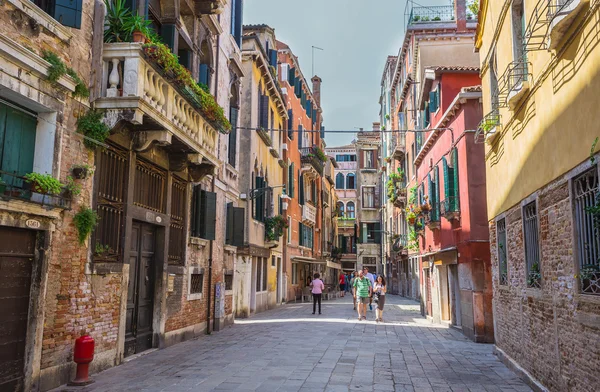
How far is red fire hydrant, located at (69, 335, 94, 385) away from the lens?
24.6 feet

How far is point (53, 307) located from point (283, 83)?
23428 millimetres

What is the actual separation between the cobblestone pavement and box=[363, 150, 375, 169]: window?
36.3 metres

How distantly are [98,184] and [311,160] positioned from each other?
25.4 meters

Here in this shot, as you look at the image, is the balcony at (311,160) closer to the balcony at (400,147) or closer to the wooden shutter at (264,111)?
the balcony at (400,147)

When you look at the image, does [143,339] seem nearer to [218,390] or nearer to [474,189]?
[218,390]

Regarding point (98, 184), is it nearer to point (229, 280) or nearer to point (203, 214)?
point (203, 214)

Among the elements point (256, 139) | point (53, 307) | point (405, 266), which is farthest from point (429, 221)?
A: point (405, 266)

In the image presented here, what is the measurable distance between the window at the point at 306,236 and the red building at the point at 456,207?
13335mm

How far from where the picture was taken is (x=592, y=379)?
560 centimetres

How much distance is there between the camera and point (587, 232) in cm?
588

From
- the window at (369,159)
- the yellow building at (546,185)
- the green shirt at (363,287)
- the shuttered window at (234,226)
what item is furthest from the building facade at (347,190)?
the yellow building at (546,185)

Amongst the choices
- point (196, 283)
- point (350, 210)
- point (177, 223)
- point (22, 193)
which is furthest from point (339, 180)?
point (22, 193)

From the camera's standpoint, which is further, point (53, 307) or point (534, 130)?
point (534, 130)

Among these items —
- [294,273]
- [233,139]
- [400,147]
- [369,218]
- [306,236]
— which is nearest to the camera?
[233,139]
